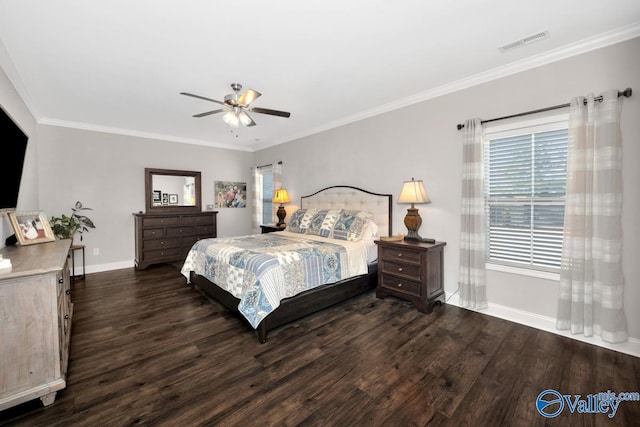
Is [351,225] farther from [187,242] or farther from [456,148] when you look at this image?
[187,242]

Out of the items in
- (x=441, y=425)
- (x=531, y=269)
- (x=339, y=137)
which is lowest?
(x=441, y=425)

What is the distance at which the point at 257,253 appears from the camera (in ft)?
9.31

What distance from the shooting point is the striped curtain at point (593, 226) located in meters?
2.27

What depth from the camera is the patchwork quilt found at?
251cm

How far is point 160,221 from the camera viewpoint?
5121mm

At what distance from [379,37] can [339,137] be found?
2396 mm

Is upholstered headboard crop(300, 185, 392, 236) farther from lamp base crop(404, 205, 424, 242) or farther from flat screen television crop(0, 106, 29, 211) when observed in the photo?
flat screen television crop(0, 106, 29, 211)

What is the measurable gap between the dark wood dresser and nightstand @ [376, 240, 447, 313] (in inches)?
149

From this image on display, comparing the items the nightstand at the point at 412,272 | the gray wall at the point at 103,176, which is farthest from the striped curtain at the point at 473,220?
the gray wall at the point at 103,176

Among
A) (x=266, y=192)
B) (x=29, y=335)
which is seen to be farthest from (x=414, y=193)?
(x=266, y=192)

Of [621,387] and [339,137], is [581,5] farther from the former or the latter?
[339,137]

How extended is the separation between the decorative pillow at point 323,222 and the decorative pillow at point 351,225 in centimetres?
9

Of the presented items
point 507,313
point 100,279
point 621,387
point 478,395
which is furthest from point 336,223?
point 100,279

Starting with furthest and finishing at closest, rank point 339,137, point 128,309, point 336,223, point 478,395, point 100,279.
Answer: point 339,137 < point 100,279 < point 336,223 < point 128,309 < point 478,395
